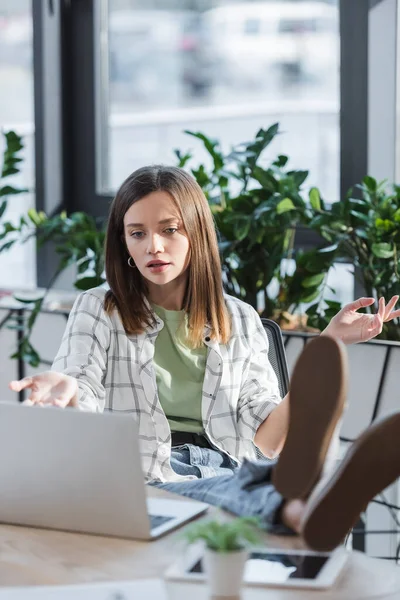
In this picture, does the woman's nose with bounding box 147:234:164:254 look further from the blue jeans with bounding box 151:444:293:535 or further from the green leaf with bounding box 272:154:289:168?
the green leaf with bounding box 272:154:289:168

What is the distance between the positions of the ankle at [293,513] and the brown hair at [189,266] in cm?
77

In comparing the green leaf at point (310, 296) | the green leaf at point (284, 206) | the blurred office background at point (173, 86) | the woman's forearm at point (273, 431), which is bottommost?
the woman's forearm at point (273, 431)

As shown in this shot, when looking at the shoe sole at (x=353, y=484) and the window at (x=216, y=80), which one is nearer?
the shoe sole at (x=353, y=484)

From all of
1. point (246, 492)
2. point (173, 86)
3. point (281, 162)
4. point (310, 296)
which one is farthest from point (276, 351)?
point (173, 86)

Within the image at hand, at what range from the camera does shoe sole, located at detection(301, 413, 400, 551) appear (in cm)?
107

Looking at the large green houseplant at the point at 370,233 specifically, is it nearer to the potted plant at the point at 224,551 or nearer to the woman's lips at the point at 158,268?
the woman's lips at the point at 158,268

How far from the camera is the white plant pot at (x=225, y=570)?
991 mm

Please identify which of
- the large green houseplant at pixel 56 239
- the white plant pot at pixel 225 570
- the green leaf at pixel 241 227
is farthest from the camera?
the large green houseplant at pixel 56 239

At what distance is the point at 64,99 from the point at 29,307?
32.8 inches

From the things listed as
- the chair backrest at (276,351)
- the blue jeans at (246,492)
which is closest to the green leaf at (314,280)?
the chair backrest at (276,351)

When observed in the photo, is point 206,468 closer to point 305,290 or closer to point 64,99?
point 305,290

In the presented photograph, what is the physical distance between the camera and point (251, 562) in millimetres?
1124

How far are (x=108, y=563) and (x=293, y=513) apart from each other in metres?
0.24

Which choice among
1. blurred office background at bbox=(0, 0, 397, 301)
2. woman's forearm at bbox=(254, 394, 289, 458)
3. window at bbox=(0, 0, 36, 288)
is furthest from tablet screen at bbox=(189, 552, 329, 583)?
window at bbox=(0, 0, 36, 288)
